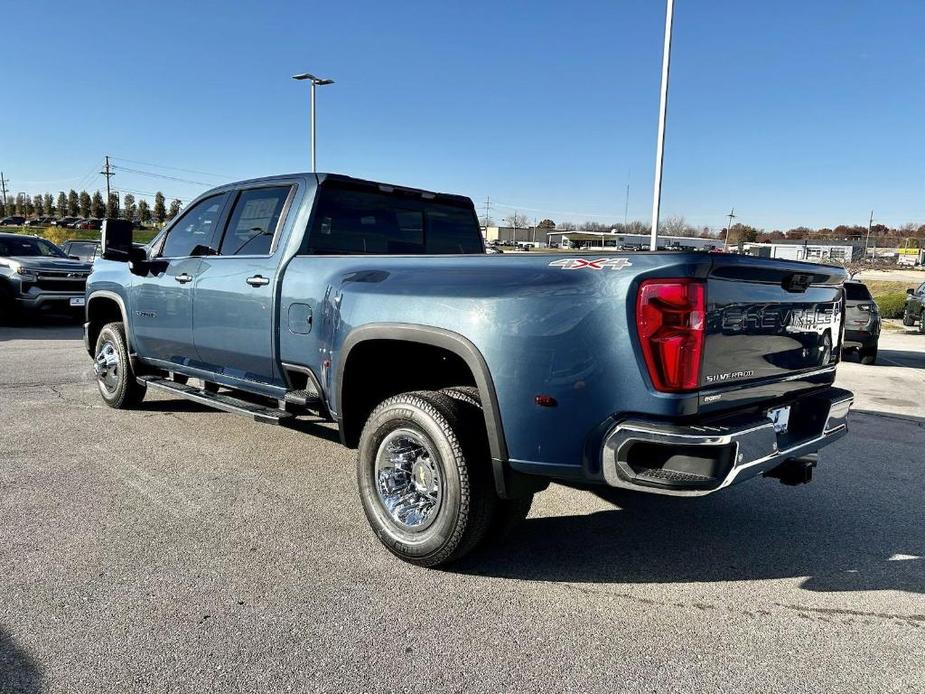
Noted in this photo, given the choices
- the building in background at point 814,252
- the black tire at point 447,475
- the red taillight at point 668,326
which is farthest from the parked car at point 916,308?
the black tire at point 447,475

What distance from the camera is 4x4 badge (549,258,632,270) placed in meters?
2.75

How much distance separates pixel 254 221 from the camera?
4.76 m

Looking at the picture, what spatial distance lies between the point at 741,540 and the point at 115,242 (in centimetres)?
496

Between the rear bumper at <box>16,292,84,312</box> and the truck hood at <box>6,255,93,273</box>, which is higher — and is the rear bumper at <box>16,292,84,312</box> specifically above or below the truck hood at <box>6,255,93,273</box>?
below

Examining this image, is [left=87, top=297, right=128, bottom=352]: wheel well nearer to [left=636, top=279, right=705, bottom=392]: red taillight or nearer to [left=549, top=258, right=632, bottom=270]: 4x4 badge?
[left=549, top=258, right=632, bottom=270]: 4x4 badge

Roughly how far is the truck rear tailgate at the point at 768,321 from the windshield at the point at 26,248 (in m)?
14.1

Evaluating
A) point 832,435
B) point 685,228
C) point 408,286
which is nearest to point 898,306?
point 685,228

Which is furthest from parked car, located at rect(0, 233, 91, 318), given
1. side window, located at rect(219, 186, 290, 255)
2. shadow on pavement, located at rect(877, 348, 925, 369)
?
shadow on pavement, located at rect(877, 348, 925, 369)

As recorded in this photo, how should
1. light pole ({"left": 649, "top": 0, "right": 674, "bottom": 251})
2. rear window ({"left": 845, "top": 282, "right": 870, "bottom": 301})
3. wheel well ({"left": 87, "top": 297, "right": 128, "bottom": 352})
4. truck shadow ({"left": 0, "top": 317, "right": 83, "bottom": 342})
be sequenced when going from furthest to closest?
light pole ({"left": 649, "top": 0, "right": 674, "bottom": 251}), truck shadow ({"left": 0, "top": 317, "right": 83, "bottom": 342}), rear window ({"left": 845, "top": 282, "right": 870, "bottom": 301}), wheel well ({"left": 87, "top": 297, "right": 128, "bottom": 352})

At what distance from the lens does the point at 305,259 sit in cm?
414

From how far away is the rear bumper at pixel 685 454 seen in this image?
2.64 metres

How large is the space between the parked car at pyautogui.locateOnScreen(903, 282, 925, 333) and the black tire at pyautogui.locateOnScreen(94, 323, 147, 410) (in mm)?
17072

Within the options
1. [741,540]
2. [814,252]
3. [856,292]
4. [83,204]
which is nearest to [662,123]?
[856,292]

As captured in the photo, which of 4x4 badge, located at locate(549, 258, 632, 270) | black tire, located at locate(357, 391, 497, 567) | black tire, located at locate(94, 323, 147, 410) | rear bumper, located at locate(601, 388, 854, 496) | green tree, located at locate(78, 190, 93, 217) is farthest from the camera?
green tree, located at locate(78, 190, 93, 217)
